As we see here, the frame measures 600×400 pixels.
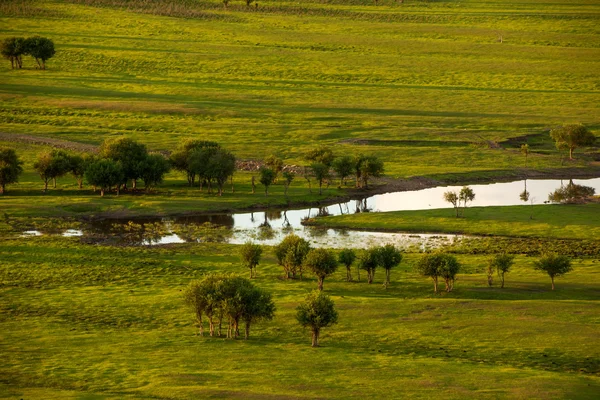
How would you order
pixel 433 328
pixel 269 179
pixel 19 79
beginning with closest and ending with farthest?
1. pixel 433 328
2. pixel 269 179
3. pixel 19 79

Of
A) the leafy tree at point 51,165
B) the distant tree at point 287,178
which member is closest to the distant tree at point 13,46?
the leafy tree at point 51,165

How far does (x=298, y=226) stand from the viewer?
374 feet

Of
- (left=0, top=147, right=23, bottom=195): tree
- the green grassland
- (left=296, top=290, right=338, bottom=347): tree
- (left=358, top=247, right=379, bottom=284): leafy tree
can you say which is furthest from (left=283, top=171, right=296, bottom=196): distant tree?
(left=296, top=290, right=338, bottom=347): tree

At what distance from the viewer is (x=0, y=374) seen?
218 ft

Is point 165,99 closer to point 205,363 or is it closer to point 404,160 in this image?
point 404,160

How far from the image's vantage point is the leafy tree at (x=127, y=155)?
12588 cm

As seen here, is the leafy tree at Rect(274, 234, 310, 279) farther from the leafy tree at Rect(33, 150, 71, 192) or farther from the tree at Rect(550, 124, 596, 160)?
the tree at Rect(550, 124, 596, 160)

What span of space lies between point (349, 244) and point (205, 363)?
3822 cm

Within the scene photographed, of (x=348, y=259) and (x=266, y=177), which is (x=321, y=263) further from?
(x=266, y=177)

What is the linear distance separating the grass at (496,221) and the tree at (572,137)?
2743 centimetres

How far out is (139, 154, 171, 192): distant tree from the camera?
12569cm

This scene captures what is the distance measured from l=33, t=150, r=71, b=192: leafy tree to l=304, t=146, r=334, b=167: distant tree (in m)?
31.1

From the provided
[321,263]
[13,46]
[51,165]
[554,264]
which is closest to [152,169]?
[51,165]

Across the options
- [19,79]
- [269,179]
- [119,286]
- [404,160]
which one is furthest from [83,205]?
[19,79]
